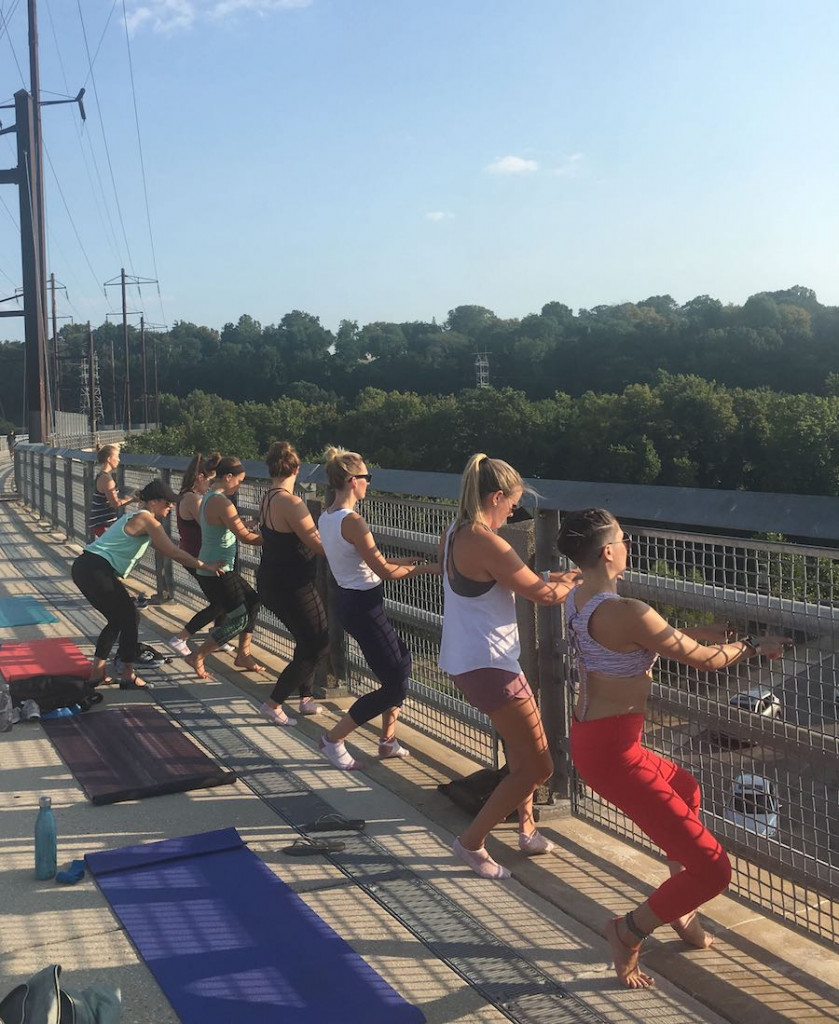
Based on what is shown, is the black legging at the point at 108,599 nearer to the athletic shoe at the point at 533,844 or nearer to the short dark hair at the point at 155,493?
the short dark hair at the point at 155,493

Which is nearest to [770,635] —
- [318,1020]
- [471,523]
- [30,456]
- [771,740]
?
[771,740]

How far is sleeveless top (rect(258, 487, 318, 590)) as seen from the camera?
6.79m

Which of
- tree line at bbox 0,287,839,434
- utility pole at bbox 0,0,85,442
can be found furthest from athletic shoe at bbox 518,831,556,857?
tree line at bbox 0,287,839,434

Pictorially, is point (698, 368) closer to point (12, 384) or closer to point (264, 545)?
point (12, 384)

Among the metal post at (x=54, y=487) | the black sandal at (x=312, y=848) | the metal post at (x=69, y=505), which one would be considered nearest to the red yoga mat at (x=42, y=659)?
the black sandal at (x=312, y=848)

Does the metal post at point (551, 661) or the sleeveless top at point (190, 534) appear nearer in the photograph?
the metal post at point (551, 661)

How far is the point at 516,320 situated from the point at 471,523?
504ft

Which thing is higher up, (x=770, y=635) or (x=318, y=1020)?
(x=770, y=635)

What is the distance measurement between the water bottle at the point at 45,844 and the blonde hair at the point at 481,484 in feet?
6.88

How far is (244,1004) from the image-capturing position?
3484 millimetres

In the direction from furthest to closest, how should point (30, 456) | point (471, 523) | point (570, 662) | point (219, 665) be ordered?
point (30, 456)
point (219, 665)
point (570, 662)
point (471, 523)

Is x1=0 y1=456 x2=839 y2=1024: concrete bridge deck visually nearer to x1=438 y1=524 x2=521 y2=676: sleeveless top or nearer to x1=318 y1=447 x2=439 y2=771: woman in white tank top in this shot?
x1=318 y1=447 x2=439 y2=771: woman in white tank top

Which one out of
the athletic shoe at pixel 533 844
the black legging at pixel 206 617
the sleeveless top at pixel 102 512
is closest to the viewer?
the athletic shoe at pixel 533 844

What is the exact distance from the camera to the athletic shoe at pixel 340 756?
5.92 metres
